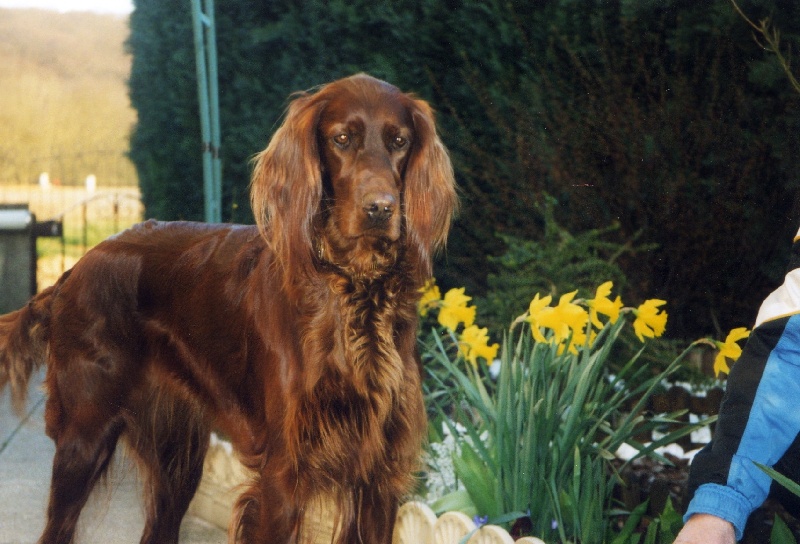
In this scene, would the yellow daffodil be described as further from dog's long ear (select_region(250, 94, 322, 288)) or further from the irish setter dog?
dog's long ear (select_region(250, 94, 322, 288))

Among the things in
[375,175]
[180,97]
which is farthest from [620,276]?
[180,97]

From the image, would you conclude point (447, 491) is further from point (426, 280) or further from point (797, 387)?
point (797, 387)

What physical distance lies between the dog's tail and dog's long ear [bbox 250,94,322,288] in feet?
3.41

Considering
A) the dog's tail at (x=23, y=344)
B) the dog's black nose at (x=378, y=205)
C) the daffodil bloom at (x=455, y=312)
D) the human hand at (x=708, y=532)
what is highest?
the dog's black nose at (x=378, y=205)

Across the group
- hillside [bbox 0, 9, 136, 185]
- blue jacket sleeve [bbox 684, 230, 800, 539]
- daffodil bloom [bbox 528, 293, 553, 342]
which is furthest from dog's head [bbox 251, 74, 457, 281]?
hillside [bbox 0, 9, 136, 185]

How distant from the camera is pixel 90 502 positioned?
3.08m

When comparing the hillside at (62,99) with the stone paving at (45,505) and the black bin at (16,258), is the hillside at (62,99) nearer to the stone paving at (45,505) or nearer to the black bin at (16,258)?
the black bin at (16,258)

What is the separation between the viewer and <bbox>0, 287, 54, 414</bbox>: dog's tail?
9.71ft

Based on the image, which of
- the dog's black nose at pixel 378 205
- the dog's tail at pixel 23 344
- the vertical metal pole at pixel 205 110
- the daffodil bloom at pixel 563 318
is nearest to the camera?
the dog's black nose at pixel 378 205

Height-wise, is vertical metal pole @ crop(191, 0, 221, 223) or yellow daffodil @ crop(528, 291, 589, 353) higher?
vertical metal pole @ crop(191, 0, 221, 223)

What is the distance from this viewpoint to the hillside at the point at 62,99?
504 inches

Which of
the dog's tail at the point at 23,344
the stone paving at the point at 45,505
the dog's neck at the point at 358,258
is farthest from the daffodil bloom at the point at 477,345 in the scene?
the dog's tail at the point at 23,344

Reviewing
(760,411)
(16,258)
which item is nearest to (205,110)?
(760,411)

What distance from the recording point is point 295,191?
7.27 feet
